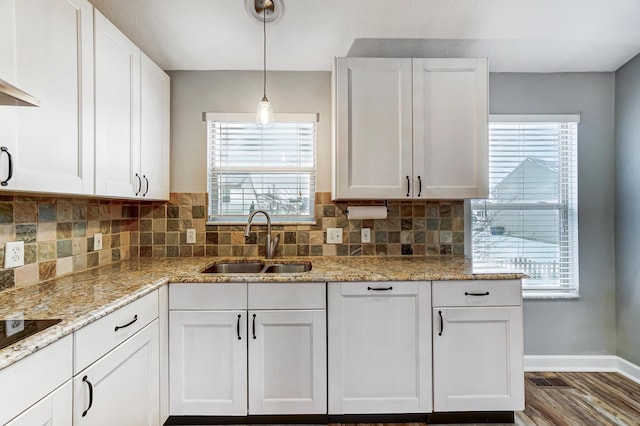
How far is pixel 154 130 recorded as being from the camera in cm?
219

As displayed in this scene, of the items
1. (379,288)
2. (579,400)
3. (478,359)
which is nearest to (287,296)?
(379,288)

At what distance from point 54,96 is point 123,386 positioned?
122 centimetres

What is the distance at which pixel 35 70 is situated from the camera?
4.03ft

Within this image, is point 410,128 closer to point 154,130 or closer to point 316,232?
point 316,232

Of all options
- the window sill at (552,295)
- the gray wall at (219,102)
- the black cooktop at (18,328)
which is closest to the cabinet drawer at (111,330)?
the black cooktop at (18,328)

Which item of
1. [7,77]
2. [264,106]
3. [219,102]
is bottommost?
[7,77]

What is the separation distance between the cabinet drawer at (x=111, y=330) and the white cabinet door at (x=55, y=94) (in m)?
0.56

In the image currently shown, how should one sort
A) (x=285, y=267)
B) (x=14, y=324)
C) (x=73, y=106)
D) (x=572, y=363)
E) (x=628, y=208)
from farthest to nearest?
(x=572, y=363), (x=628, y=208), (x=285, y=267), (x=73, y=106), (x=14, y=324)

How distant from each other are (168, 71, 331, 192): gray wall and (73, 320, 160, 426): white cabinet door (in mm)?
1271

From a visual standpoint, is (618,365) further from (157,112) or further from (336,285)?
(157,112)

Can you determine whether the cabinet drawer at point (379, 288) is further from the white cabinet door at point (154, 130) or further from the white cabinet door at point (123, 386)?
the white cabinet door at point (154, 130)

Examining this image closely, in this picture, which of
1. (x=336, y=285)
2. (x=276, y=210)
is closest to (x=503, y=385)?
(x=336, y=285)

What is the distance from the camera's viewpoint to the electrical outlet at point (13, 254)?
58.2 inches

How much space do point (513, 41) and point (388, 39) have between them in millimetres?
854
